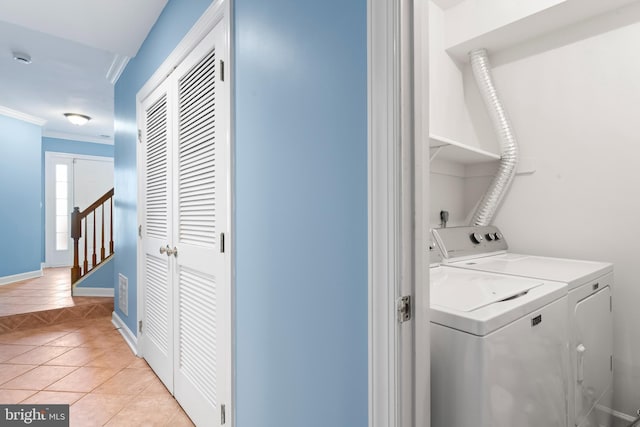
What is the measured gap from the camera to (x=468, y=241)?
1.94 meters

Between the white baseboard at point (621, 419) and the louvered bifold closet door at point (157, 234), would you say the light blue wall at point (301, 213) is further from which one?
the white baseboard at point (621, 419)

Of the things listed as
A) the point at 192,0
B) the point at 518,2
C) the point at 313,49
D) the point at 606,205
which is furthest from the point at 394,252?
the point at 518,2

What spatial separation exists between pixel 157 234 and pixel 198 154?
893mm

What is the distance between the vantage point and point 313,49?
97 centimetres

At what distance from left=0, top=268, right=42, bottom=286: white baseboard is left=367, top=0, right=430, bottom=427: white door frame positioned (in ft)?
19.4

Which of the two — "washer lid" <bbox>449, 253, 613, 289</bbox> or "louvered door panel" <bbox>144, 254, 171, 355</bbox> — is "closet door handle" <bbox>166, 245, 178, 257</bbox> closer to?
"louvered door panel" <bbox>144, 254, 171, 355</bbox>

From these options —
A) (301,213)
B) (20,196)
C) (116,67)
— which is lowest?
(301,213)

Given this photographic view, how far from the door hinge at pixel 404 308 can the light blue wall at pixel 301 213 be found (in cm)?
9

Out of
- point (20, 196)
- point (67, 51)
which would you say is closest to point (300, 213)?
point (67, 51)

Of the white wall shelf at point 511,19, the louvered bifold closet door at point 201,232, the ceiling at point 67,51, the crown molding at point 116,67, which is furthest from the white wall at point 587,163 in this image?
the crown molding at point 116,67

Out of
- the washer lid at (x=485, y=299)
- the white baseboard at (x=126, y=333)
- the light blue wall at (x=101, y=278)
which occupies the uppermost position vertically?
the washer lid at (x=485, y=299)

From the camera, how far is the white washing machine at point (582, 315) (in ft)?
3.94

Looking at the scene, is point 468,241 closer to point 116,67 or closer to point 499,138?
point 499,138

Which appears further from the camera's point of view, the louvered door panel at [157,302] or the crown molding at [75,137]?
the crown molding at [75,137]
